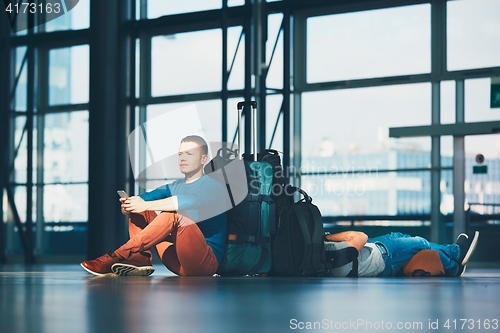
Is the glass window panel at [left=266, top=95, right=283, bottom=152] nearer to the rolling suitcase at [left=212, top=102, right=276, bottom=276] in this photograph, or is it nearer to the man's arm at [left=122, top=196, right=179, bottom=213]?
the rolling suitcase at [left=212, top=102, right=276, bottom=276]

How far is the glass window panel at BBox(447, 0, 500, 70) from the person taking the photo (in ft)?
36.0

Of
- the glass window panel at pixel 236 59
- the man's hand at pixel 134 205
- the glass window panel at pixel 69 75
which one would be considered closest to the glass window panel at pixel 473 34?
the glass window panel at pixel 236 59

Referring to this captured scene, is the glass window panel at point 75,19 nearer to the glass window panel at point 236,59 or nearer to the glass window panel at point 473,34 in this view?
the glass window panel at point 236,59

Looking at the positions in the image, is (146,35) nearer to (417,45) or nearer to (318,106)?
(318,106)

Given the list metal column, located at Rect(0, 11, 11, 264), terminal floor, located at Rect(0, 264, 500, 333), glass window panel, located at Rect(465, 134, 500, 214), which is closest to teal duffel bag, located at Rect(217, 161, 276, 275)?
terminal floor, located at Rect(0, 264, 500, 333)

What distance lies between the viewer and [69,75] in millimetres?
14344

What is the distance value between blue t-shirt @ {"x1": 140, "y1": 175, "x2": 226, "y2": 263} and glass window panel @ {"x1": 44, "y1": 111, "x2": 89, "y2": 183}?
358 inches

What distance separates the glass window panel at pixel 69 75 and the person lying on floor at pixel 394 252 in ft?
31.3

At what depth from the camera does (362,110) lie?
1175 centimetres

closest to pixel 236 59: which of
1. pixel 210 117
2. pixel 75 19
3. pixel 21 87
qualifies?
pixel 210 117

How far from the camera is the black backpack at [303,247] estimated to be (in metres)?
5.14

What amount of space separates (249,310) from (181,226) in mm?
2442

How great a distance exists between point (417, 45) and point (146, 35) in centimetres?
454

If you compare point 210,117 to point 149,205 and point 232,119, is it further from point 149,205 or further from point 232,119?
point 149,205
